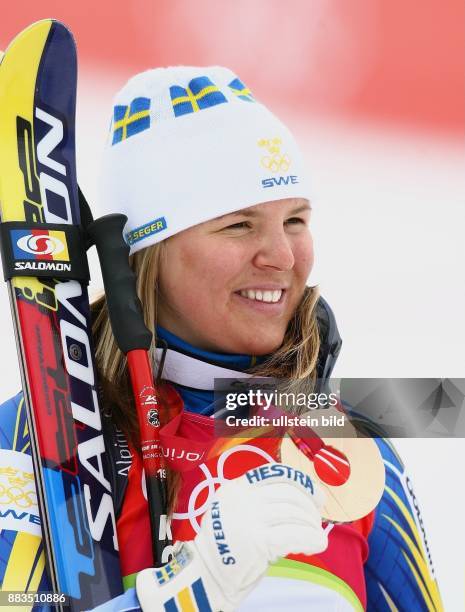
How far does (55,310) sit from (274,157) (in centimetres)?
43

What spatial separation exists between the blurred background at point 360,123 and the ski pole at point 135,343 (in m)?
0.71

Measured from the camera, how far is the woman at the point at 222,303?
1275 mm

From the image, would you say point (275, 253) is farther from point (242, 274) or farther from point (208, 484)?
point (208, 484)

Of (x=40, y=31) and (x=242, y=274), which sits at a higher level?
(x=40, y=31)

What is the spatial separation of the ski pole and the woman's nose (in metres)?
0.21

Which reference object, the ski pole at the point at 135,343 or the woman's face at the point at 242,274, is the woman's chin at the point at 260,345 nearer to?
the woman's face at the point at 242,274

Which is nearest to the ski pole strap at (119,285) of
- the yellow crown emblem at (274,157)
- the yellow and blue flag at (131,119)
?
the yellow and blue flag at (131,119)

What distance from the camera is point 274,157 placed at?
53.8 inches

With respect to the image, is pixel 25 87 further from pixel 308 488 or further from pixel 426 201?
pixel 426 201

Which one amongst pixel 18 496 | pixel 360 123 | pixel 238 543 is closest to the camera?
pixel 238 543

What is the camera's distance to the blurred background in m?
2.04

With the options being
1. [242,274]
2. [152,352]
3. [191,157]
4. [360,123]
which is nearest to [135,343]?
[152,352]

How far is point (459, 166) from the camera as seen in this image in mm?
2465

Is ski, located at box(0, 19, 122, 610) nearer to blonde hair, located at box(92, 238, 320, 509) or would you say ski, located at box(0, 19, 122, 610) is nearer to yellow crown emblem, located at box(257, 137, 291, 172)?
blonde hair, located at box(92, 238, 320, 509)
